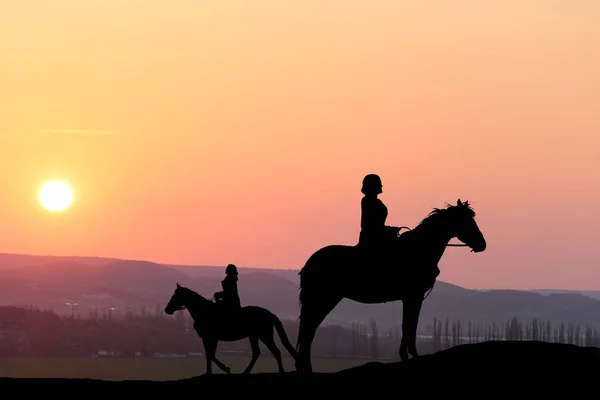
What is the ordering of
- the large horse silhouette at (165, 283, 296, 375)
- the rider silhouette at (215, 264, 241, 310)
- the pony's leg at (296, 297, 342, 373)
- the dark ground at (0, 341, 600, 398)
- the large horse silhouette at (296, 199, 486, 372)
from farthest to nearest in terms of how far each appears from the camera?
1. the large horse silhouette at (165, 283, 296, 375)
2. the rider silhouette at (215, 264, 241, 310)
3. the pony's leg at (296, 297, 342, 373)
4. the large horse silhouette at (296, 199, 486, 372)
5. the dark ground at (0, 341, 600, 398)

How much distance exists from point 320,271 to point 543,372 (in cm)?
660

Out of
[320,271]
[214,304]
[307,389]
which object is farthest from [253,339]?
[307,389]

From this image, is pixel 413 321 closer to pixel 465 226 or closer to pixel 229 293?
pixel 465 226

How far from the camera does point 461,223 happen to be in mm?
35875

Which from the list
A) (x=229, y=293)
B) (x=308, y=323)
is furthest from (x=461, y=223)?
(x=229, y=293)

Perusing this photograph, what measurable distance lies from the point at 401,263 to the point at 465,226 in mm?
1847

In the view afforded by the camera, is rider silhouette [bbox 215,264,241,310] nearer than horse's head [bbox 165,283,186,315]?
Yes

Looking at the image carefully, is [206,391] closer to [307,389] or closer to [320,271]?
[307,389]

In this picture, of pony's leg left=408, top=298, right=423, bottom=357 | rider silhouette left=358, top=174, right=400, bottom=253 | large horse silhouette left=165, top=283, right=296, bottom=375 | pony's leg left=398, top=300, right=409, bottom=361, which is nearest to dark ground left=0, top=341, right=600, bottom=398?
pony's leg left=398, top=300, right=409, bottom=361

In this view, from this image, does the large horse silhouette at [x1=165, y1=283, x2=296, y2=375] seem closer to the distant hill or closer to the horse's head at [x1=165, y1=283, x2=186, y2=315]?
the horse's head at [x1=165, y1=283, x2=186, y2=315]

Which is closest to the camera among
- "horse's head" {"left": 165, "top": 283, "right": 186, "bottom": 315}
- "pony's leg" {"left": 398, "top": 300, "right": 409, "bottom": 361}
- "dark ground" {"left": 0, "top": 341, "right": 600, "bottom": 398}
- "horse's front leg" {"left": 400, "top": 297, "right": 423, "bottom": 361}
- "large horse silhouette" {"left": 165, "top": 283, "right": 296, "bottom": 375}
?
"dark ground" {"left": 0, "top": 341, "right": 600, "bottom": 398}

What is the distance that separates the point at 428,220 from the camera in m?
36.1

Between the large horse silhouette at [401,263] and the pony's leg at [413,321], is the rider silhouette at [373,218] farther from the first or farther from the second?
the pony's leg at [413,321]

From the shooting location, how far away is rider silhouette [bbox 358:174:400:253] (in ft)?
117
